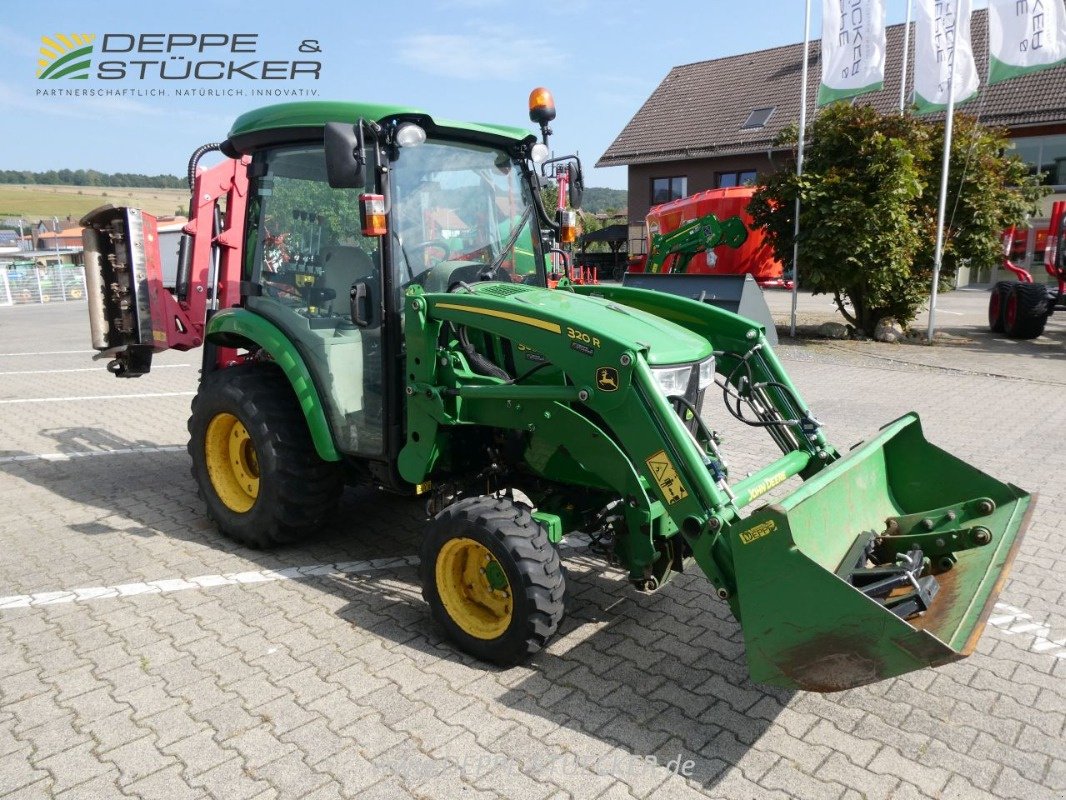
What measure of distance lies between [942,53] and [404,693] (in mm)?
13391

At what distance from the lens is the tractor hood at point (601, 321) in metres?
3.39

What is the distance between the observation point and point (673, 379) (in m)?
3.56

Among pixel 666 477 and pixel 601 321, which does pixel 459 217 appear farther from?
pixel 666 477

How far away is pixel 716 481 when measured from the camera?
3.26 meters

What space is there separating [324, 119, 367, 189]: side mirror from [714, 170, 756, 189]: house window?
2468 cm

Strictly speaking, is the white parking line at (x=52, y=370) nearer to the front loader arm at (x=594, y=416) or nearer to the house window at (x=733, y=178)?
the front loader arm at (x=594, y=416)

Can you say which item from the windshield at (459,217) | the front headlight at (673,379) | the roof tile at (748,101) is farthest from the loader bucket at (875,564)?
the roof tile at (748,101)

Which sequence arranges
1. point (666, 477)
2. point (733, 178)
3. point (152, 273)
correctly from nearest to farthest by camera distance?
point (666, 477) < point (152, 273) < point (733, 178)

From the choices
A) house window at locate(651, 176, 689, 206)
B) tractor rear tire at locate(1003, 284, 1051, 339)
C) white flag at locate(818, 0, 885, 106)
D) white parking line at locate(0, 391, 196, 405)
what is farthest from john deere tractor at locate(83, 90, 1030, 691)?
house window at locate(651, 176, 689, 206)

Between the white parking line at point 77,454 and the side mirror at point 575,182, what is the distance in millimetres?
4308

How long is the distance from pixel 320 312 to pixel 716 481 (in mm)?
2291

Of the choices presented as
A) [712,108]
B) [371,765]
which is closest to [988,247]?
[371,765]

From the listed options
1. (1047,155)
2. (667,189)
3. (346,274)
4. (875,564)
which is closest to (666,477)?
(875,564)

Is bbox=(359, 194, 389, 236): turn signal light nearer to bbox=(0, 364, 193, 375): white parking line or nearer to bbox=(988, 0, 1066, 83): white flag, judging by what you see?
bbox=(0, 364, 193, 375): white parking line
